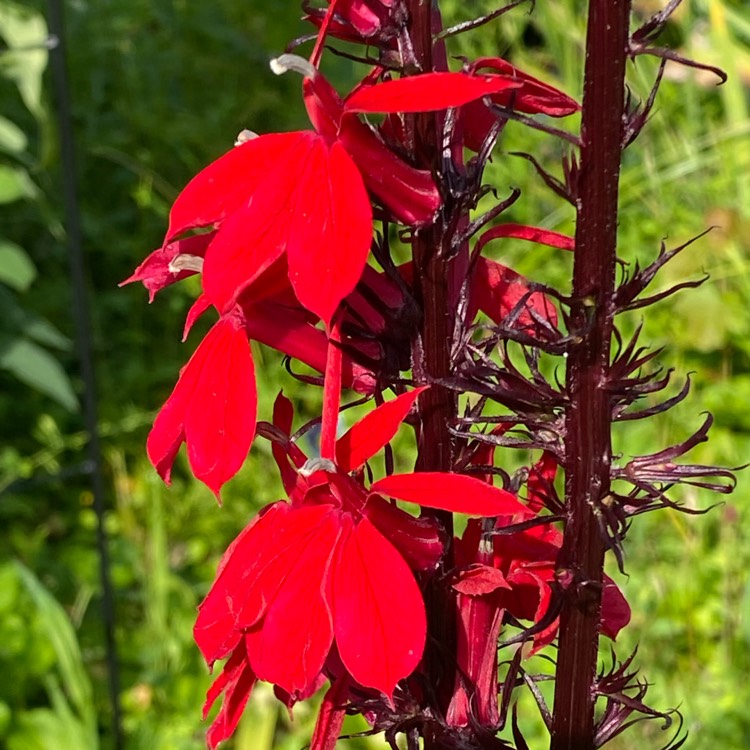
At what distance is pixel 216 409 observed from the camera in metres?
0.43

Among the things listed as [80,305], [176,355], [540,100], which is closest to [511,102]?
[540,100]

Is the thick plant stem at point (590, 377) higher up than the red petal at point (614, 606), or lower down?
higher up

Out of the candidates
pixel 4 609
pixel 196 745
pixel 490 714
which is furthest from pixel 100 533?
pixel 490 714

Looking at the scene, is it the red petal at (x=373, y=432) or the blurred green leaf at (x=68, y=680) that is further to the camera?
the blurred green leaf at (x=68, y=680)

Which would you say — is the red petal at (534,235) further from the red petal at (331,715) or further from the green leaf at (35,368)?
the green leaf at (35,368)

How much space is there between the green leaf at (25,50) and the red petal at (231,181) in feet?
3.41

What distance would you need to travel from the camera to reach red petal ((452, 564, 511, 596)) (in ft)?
1.53

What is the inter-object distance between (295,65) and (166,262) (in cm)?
11

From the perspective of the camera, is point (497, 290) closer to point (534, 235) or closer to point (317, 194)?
point (534, 235)

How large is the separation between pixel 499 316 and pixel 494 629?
0.47 ft

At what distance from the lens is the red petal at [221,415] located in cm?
42

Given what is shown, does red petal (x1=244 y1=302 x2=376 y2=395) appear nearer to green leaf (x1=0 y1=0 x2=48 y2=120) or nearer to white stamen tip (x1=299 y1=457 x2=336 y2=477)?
white stamen tip (x1=299 y1=457 x2=336 y2=477)

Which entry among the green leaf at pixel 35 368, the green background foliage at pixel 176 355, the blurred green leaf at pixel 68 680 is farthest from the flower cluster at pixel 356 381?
the green leaf at pixel 35 368

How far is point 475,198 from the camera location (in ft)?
1.49
